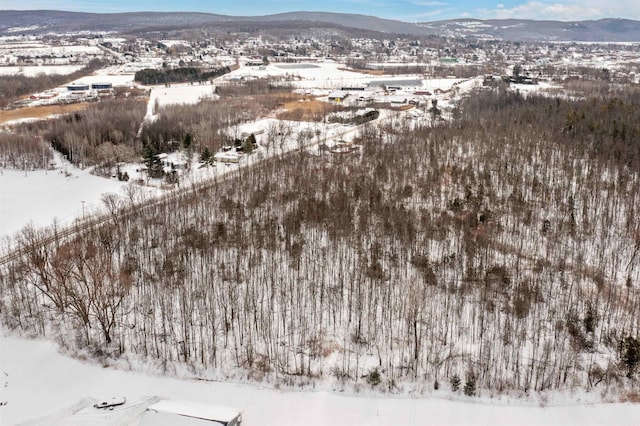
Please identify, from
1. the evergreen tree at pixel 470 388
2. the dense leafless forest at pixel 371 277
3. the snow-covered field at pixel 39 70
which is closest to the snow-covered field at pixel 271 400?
the evergreen tree at pixel 470 388

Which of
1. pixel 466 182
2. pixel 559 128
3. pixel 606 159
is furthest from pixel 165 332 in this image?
pixel 559 128

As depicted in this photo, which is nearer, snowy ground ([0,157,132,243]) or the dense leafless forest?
the dense leafless forest

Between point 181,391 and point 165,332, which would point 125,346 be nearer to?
point 165,332

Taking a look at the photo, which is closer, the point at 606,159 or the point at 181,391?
the point at 181,391

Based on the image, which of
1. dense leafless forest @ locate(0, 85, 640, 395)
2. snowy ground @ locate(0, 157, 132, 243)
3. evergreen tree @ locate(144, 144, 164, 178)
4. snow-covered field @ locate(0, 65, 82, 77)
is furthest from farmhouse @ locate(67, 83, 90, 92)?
dense leafless forest @ locate(0, 85, 640, 395)

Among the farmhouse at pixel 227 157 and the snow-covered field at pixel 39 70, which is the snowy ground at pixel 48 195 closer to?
the farmhouse at pixel 227 157

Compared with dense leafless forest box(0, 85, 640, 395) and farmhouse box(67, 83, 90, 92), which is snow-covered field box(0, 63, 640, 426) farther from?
farmhouse box(67, 83, 90, 92)
